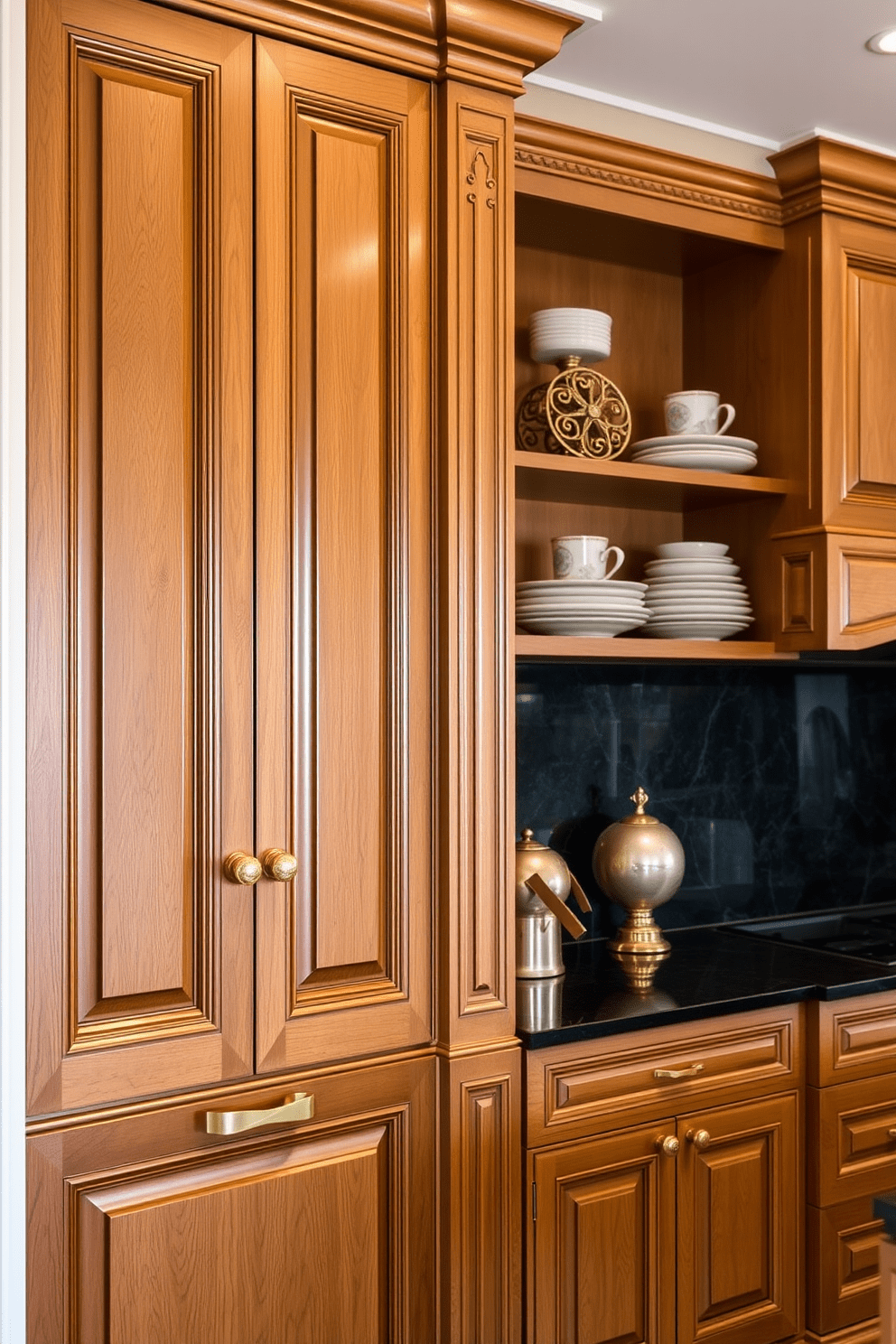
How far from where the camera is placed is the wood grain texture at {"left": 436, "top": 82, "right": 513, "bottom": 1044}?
1.98 meters

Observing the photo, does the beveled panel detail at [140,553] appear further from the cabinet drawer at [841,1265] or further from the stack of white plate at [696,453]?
the cabinet drawer at [841,1265]

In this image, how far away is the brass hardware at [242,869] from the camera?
1.74 m

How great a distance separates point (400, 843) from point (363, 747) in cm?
16

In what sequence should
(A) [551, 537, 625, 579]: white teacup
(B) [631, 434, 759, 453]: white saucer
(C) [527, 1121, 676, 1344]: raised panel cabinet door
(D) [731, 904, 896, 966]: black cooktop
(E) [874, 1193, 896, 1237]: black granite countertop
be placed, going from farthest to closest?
(D) [731, 904, 896, 966]: black cooktop < (B) [631, 434, 759, 453]: white saucer < (A) [551, 537, 625, 579]: white teacup < (C) [527, 1121, 676, 1344]: raised panel cabinet door < (E) [874, 1193, 896, 1237]: black granite countertop

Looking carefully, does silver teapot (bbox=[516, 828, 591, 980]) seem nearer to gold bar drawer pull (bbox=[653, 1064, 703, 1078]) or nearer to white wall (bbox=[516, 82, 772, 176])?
gold bar drawer pull (bbox=[653, 1064, 703, 1078])

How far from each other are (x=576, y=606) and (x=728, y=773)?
84cm

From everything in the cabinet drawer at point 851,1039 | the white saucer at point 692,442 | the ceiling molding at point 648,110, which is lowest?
the cabinet drawer at point 851,1039

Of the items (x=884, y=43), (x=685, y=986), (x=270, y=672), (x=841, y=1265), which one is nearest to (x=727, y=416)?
(x=884, y=43)

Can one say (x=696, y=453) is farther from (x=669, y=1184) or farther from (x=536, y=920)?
(x=669, y=1184)

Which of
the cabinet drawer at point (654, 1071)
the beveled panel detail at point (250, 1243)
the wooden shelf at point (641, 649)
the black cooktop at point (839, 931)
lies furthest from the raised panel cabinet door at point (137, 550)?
the black cooktop at point (839, 931)

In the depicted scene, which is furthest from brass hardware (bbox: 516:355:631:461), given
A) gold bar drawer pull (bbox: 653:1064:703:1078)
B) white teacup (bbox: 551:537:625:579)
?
gold bar drawer pull (bbox: 653:1064:703:1078)

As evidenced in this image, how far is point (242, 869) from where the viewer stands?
1.74 m

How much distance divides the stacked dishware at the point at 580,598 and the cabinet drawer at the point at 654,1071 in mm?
752

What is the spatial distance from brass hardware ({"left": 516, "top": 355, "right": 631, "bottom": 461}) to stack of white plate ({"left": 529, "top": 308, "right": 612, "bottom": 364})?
0.12ft
